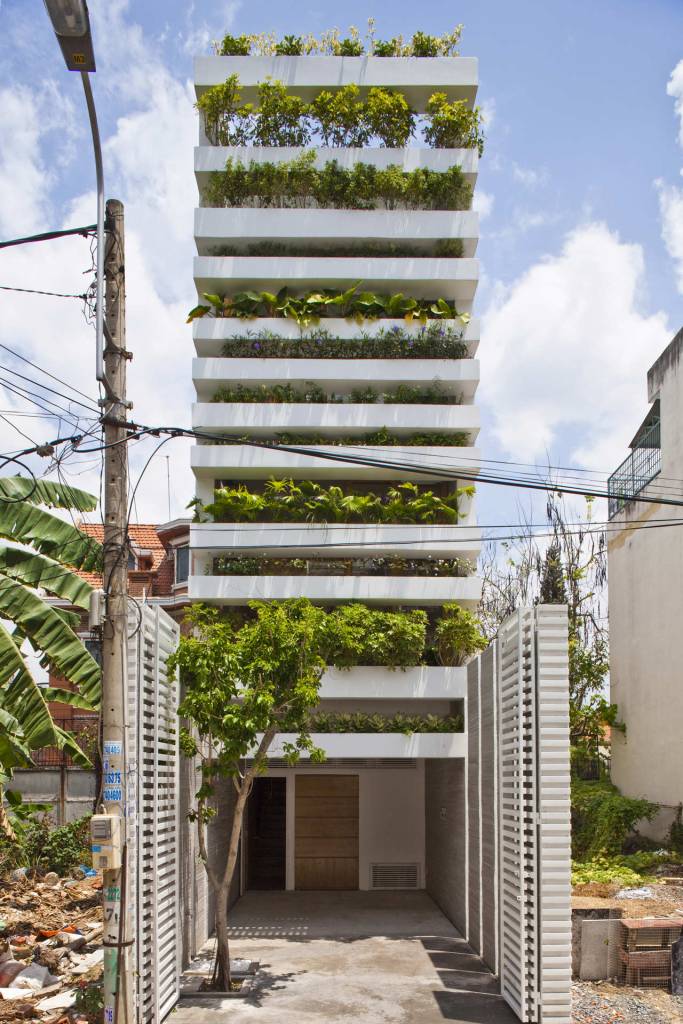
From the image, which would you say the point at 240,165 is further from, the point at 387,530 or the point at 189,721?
the point at 189,721

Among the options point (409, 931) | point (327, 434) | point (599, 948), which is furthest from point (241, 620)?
Result: point (599, 948)

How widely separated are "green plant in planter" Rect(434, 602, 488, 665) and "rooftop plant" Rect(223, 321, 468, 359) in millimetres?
5406

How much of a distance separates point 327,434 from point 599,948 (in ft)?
37.7

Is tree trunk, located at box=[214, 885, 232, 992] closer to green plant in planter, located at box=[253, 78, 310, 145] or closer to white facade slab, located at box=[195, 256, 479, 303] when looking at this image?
white facade slab, located at box=[195, 256, 479, 303]

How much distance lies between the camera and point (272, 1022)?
11820 millimetres

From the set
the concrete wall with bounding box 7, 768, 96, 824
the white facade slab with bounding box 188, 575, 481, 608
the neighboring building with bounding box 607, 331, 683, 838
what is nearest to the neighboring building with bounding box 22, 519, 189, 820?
the concrete wall with bounding box 7, 768, 96, 824

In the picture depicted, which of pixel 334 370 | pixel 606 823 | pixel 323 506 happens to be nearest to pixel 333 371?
pixel 334 370

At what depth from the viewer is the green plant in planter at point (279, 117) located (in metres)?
22.0

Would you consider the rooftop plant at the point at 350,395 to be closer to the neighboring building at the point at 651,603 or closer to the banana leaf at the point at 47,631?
the neighboring building at the point at 651,603

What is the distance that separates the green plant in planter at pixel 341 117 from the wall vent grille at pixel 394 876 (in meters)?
15.7

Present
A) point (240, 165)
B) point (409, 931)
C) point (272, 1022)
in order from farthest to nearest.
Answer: point (240, 165) < point (409, 931) < point (272, 1022)

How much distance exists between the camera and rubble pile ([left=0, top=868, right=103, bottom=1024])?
1223 centimetres

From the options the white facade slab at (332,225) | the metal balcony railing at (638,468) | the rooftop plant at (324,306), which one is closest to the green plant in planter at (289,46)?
the white facade slab at (332,225)

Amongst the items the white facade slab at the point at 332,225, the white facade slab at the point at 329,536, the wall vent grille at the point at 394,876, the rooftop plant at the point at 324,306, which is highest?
the white facade slab at the point at 332,225
